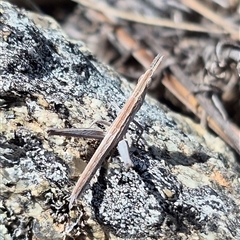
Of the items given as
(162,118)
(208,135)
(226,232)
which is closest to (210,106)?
(208,135)

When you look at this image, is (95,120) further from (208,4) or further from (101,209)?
(208,4)

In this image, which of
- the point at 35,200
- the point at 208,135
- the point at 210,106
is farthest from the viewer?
the point at 210,106

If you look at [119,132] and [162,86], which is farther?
[162,86]

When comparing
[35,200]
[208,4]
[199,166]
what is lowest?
[35,200]

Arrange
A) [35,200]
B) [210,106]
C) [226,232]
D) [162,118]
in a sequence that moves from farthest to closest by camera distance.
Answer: [210,106] < [162,118] < [226,232] < [35,200]

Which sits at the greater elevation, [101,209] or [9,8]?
[9,8]

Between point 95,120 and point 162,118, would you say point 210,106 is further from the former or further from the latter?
point 95,120
